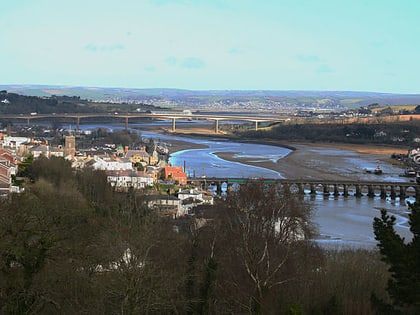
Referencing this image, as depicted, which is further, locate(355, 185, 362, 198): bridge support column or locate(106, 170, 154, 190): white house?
locate(355, 185, 362, 198): bridge support column

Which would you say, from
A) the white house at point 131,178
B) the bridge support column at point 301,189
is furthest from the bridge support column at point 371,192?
the white house at point 131,178

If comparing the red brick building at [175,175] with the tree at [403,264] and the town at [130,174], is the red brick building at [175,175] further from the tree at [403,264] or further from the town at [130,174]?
the tree at [403,264]

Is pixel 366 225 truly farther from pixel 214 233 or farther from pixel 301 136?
pixel 301 136

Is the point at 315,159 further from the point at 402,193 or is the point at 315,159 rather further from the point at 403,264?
the point at 403,264

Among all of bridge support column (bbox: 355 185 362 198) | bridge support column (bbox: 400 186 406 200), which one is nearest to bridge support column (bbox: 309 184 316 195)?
bridge support column (bbox: 355 185 362 198)

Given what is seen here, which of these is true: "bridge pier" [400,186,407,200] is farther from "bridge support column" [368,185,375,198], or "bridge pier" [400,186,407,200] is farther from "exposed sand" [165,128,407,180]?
"exposed sand" [165,128,407,180]

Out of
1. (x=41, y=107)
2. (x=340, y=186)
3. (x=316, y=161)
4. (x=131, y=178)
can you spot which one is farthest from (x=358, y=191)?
(x=41, y=107)
